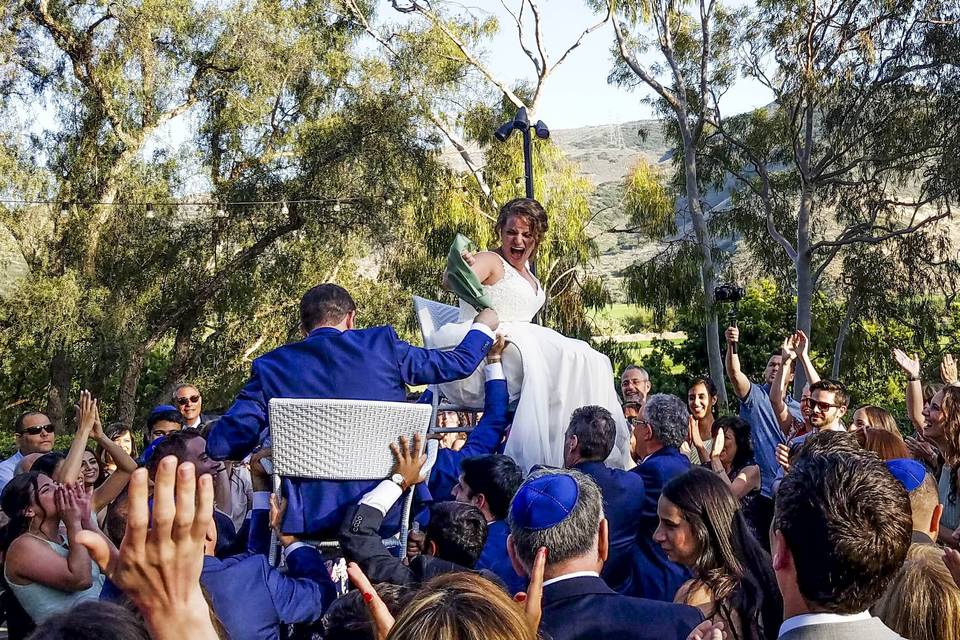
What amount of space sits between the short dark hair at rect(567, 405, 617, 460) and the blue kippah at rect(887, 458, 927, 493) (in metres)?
1.30

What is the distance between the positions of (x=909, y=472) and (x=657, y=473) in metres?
1.39

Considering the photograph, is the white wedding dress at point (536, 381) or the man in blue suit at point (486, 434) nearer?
the man in blue suit at point (486, 434)

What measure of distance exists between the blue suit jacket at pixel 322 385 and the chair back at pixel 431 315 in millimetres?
1317

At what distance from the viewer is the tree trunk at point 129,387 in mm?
24703

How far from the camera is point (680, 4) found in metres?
24.9

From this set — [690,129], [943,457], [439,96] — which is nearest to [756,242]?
[690,129]

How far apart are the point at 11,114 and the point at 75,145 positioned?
5.10 ft

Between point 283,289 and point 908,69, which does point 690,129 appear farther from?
point 283,289

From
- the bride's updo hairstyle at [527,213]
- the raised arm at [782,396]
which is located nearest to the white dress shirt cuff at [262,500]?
the bride's updo hairstyle at [527,213]

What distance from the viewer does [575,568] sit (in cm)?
282

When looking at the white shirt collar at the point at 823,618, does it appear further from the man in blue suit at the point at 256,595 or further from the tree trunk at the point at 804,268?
the tree trunk at the point at 804,268

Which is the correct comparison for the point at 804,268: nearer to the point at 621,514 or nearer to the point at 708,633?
the point at 621,514

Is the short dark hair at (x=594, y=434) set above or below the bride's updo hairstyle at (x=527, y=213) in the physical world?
below

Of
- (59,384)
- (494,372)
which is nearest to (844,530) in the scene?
(494,372)
